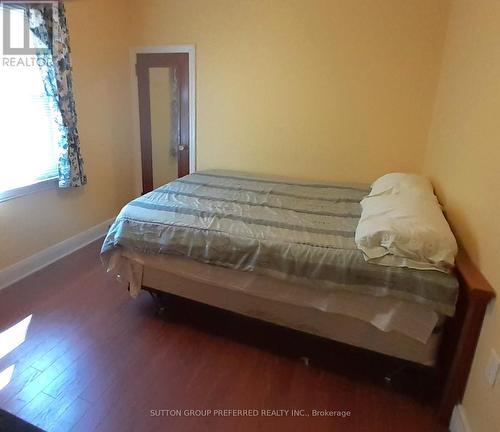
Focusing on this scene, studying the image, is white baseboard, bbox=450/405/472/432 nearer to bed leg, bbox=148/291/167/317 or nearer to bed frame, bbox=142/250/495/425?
bed frame, bbox=142/250/495/425

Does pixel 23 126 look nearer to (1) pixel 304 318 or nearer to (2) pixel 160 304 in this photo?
(2) pixel 160 304

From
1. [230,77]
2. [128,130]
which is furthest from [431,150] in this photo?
[128,130]

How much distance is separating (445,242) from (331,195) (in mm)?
1176

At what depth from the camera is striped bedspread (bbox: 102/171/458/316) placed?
1.50 m

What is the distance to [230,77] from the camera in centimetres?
320

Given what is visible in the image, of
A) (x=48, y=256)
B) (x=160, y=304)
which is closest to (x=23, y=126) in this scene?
(x=48, y=256)

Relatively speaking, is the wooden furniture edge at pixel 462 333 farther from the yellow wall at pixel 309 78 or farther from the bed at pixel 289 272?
the yellow wall at pixel 309 78

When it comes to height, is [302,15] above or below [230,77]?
above

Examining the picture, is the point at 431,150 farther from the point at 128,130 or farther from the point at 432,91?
the point at 128,130

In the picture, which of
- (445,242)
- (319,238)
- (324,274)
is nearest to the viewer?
(445,242)

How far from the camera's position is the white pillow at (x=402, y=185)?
6.56ft

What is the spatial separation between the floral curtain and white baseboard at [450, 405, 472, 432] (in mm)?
3101

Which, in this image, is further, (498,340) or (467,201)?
(467,201)

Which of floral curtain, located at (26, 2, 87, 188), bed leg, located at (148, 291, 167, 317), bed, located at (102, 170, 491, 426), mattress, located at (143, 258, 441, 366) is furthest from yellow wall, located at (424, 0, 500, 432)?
floral curtain, located at (26, 2, 87, 188)
